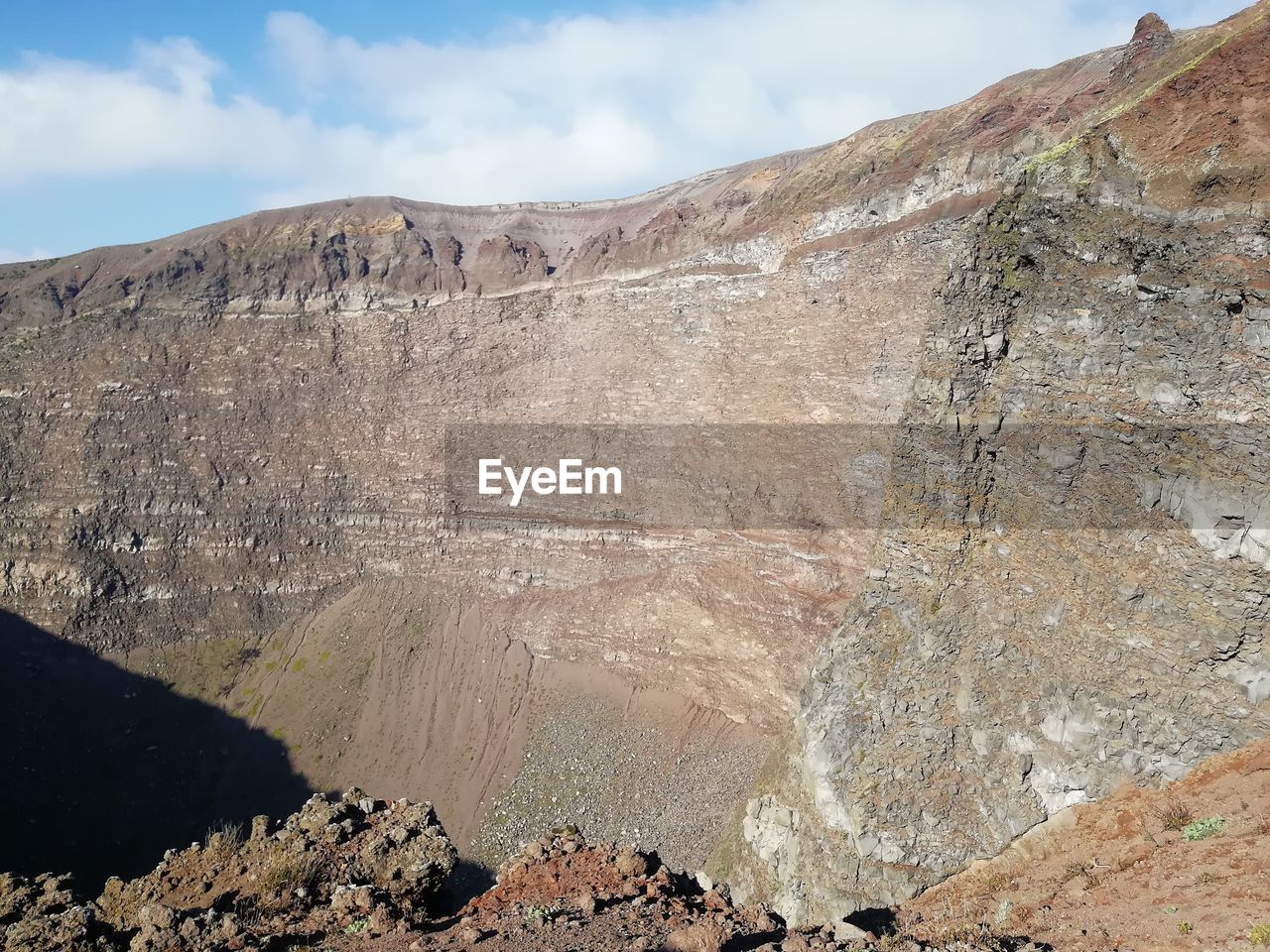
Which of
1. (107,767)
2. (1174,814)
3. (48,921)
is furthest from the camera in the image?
(107,767)

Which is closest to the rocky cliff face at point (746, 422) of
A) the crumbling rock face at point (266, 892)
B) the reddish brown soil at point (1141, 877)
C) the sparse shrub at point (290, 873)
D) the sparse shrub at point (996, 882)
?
the reddish brown soil at point (1141, 877)

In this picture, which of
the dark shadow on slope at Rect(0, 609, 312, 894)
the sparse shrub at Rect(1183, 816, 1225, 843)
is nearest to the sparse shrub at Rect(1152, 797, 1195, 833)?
the sparse shrub at Rect(1183, 816, 1225, 843)

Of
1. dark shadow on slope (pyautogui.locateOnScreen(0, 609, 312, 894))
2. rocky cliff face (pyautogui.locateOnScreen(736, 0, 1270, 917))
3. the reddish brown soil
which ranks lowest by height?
dark shadow on slope (pyautogui.locateOnScreen(0, 609, 312, 894))

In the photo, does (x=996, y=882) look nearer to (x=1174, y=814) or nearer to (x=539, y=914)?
(x=1174, y=814)

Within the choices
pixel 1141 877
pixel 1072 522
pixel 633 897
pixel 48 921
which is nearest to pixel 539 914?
pixel 633 897

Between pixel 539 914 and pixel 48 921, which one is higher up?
pixel 48 921

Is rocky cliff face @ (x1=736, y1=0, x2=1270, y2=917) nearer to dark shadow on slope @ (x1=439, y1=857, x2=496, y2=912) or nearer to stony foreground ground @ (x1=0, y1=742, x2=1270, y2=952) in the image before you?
stony foreground ground @ (x1=0, y1=742, x2=1270, y2=952)
